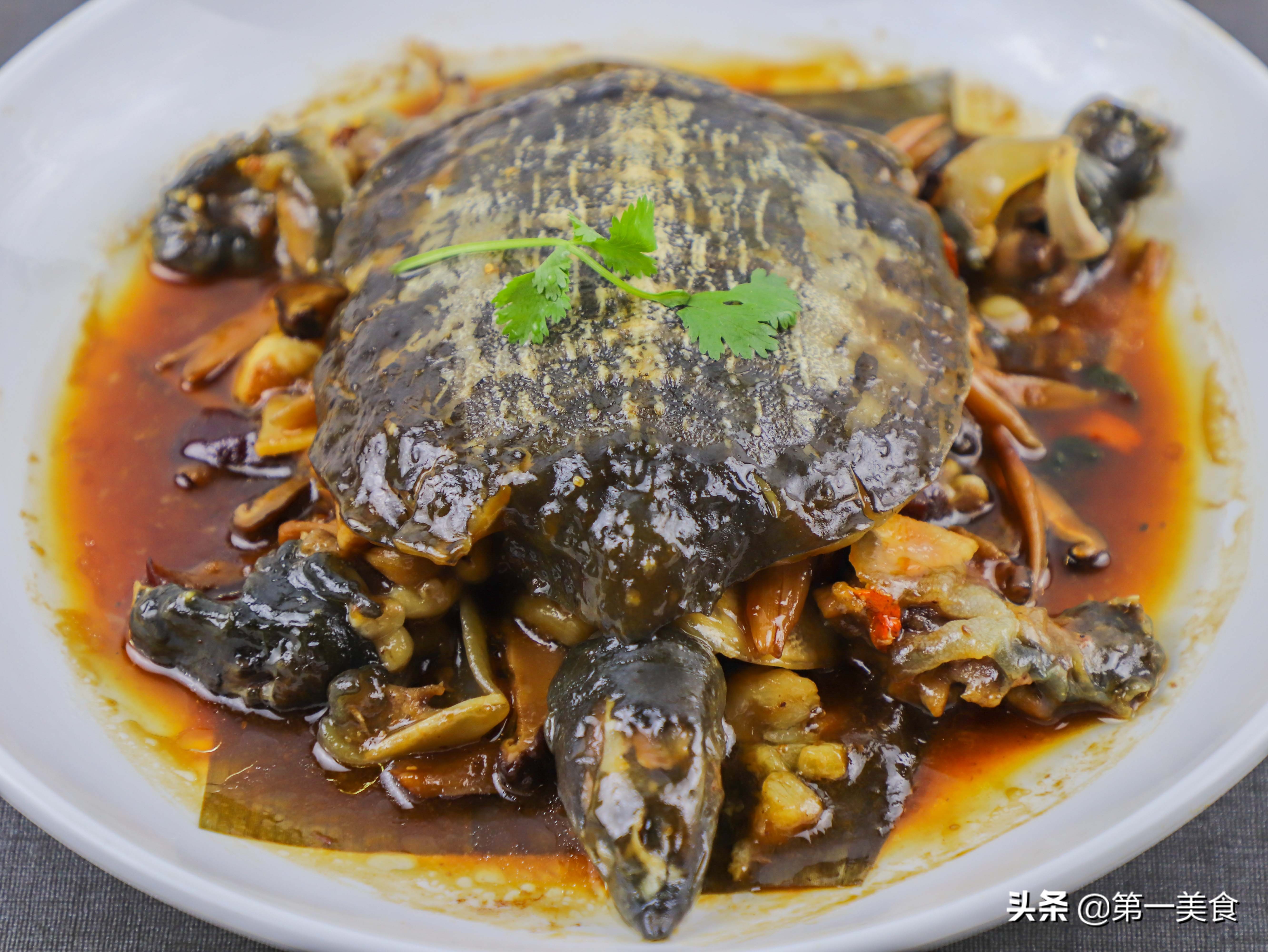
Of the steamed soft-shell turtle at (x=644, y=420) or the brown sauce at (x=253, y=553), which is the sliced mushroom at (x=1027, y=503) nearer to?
the brown sauce at (x=253, y=553)

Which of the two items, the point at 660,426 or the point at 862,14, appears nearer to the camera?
the point at 660,426

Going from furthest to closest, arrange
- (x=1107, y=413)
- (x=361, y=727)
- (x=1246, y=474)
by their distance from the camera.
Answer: (x=1107, y=413) → (x=1246, y=474) → (x=361, y=727)

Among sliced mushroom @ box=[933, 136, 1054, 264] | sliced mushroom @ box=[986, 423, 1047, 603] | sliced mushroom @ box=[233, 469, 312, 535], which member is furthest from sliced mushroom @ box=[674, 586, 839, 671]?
sliced mushroom @ box=[933, 136, 1054, 264]

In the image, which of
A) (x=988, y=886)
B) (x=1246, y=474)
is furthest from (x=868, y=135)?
(x=988, y=886)

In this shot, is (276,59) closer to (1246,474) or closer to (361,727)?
(361,727)

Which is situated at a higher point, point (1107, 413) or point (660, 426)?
point (660, 426)

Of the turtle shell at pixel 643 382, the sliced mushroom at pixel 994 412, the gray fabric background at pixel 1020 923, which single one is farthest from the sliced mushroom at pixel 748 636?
the sliced mushroom at pixel 994 412
